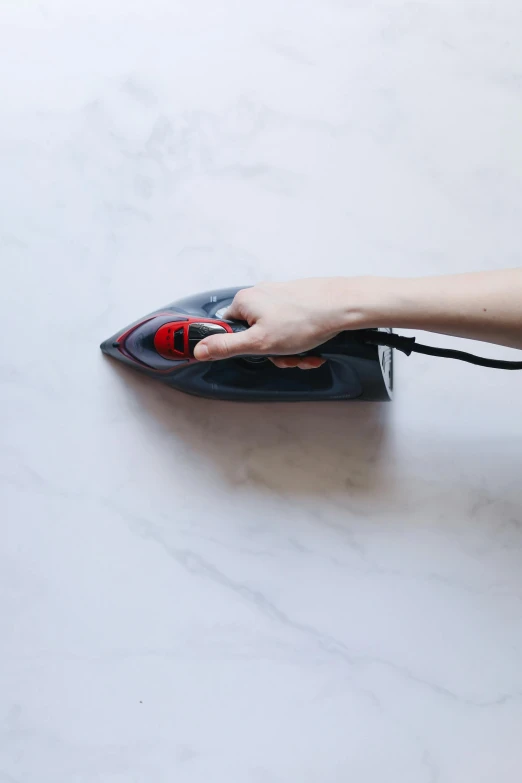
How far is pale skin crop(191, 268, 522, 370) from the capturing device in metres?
0.73

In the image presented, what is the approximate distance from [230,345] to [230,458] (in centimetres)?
20

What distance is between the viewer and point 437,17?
0.95 m

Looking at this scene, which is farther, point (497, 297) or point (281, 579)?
point (281, 579)

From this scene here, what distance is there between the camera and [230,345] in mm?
755

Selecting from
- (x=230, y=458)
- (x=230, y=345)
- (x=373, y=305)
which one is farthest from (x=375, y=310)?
(x=230, y=458)

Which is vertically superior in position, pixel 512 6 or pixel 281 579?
pixel 512 6

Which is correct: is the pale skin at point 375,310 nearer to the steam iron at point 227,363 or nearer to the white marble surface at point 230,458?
the steam iron at point 227,363

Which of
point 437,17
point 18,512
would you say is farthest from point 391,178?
point 18,512

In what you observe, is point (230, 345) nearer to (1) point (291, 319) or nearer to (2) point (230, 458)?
(1) point (291, 319)

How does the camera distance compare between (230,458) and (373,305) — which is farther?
(230,458)

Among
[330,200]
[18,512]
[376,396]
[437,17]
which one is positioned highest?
[437,17]

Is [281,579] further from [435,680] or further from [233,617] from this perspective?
[435,680]

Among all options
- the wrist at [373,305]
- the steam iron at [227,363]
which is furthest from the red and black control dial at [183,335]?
the wrist at [373,305]

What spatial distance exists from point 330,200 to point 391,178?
0.30 feet
